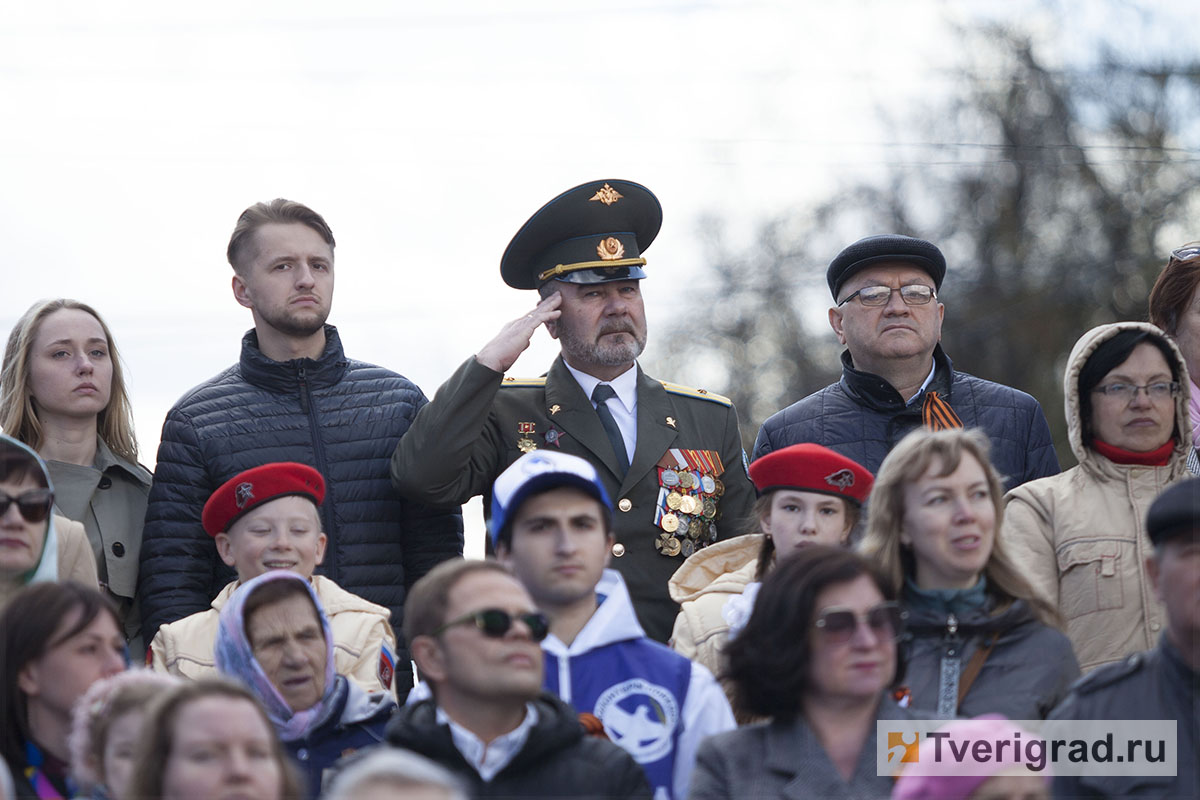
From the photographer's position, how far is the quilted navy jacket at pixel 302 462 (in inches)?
250

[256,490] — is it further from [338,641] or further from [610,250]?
[610,250]

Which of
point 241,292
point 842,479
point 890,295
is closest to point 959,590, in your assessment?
point 842,479

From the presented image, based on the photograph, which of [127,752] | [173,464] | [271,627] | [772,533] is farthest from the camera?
[173,464]

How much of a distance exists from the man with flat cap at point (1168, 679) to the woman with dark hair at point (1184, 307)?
208cm

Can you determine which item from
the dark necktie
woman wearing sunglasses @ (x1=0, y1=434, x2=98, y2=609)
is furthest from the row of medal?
woman wearing sunglasses @ (x1=0, y1=434, x2=98, y2=609)

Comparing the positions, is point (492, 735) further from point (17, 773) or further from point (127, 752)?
point (17, 773)

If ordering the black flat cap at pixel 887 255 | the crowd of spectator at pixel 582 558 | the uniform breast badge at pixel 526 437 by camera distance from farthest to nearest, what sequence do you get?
the black flat cap at pixel 887 255 → the uniform breast badge at pixel 526 437 → the crowd of spectator at pixel 582 558

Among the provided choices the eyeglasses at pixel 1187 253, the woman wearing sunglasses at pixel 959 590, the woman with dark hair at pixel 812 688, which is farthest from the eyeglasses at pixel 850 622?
the eyeglasses at pixel 1187 253

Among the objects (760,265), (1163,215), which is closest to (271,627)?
(1163,215)

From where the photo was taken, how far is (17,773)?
4750 mm

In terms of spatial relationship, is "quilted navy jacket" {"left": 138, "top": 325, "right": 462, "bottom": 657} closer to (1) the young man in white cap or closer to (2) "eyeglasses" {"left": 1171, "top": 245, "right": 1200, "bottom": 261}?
(1) the young man in white cap

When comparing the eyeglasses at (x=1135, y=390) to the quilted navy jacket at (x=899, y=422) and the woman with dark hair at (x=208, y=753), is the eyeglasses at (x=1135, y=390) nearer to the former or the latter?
the quilted navy jacket at (x=899, y=422)

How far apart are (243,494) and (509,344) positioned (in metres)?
1.12

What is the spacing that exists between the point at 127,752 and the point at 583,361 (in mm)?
2758
